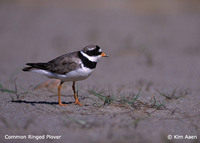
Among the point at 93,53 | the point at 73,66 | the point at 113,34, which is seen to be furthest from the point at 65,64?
the point at 113,34

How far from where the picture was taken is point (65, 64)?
15.2ft

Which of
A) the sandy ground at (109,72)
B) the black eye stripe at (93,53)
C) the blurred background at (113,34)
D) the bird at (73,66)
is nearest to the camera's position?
the sandy ground at (109,72)

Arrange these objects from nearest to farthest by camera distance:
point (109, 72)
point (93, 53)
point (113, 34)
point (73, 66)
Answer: point (73, 66), point (93, 53), point (109, 72), point (113, 34)

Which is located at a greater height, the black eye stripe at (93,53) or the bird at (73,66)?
the black eye stripe at (93,53)

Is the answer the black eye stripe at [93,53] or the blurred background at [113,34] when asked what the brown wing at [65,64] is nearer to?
the black eye stripe at [93,53]

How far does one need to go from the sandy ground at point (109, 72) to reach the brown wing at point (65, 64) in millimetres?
525

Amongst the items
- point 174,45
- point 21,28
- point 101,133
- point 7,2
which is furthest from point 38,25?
point 101,133

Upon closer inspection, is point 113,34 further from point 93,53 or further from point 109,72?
point 93,53

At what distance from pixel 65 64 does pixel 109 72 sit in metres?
3.25

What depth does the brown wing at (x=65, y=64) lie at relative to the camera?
4.54 meters

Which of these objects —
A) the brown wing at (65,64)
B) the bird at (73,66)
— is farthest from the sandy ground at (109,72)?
the brown wing at (65,64)

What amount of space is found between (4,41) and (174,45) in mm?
5974

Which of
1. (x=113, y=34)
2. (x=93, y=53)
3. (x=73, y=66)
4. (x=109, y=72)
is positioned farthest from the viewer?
(x=113, y=34)

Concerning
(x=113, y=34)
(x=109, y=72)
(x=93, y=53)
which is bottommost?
(x=109, y=72)
